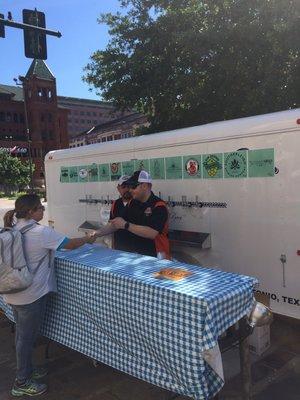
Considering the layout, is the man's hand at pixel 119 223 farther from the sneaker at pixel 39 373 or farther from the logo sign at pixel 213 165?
the sneaker at pixel 39 373

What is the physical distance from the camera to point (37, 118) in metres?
91.6

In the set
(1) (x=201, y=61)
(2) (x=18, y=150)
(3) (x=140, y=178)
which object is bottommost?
(3) (x=140, y=178)

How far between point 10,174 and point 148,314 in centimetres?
5438

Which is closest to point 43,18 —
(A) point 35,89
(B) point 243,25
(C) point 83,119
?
(B) point 243,25

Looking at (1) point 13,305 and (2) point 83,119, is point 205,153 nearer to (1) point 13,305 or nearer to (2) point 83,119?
(1) point 13,305

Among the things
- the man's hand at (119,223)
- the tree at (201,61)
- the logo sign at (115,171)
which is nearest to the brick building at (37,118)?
the tree at (201,61)

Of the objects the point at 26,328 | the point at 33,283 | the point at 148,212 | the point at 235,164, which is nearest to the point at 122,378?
the point at 26,328

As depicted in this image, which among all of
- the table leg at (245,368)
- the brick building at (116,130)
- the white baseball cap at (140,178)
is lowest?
the table leg at (245,368)

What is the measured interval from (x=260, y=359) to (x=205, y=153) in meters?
2.38

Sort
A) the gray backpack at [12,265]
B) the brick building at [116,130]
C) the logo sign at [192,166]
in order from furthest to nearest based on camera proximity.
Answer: the brick building at [116,130]
the logo sign at [192,166]
the gray backpack at [12,265]

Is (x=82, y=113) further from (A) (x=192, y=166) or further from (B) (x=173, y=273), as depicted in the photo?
(B) (x=173, y=273)

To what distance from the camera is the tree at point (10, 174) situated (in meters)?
54.3

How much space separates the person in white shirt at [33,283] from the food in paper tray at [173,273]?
959mm

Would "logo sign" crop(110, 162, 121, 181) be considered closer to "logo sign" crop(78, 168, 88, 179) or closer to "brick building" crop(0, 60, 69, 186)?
"logo sign" crop(78, 168, 88, 179)
